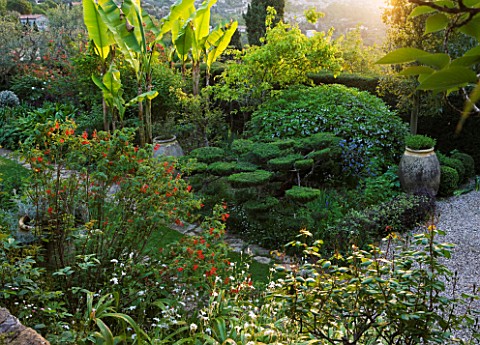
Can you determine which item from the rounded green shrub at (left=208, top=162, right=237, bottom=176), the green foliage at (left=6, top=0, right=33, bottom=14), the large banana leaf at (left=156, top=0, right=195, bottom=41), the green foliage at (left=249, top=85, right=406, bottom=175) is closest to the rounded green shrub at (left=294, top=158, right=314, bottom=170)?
the rounded green shrub at (left=208, top=162, right=237, bottom=176)

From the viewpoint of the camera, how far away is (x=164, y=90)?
1038 centimetres

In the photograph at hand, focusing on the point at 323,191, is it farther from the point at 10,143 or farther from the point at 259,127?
the point at 10,143

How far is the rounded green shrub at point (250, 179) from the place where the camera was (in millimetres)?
6304

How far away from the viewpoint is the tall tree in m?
15.8

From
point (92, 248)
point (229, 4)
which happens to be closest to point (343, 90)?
point (92, 248)

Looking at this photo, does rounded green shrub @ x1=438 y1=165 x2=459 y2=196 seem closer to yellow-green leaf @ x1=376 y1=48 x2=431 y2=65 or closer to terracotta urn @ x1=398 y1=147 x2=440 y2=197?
terracotta urn @ x1=398 y1=147 x2=440 y2=197

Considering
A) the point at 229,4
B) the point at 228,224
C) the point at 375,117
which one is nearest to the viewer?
the point at 228,224

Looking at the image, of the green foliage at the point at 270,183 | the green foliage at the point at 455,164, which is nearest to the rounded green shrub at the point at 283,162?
the green foliage at the point at 270,183

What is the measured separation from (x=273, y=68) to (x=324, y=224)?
13.2 feet

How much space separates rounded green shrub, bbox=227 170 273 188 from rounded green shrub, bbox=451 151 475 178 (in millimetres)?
3835

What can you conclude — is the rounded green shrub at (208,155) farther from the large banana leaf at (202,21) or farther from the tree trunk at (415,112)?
the tree trunk at (415,112)

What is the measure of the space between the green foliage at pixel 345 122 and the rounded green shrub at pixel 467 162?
1.03 meters

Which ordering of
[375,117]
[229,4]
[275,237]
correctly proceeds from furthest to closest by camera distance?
1. [229,4]
2. [375,117]
3. [275,237]

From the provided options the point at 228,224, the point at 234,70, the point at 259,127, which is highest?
the point at 234,70
